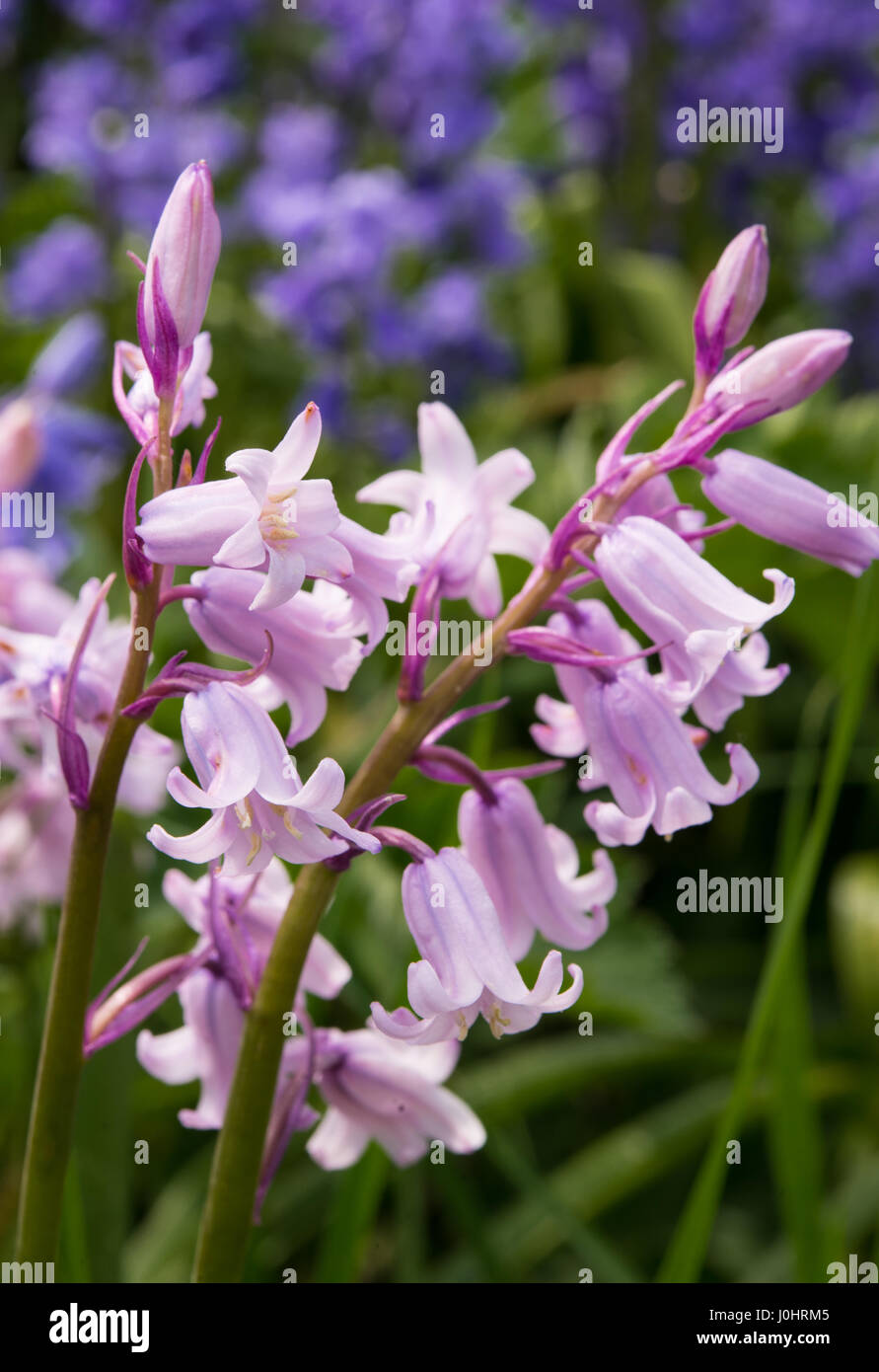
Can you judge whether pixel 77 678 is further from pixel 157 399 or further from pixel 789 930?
pixel 789 930

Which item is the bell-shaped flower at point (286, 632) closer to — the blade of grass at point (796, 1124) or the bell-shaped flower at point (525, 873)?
the bell-shaped flower at point (525, 873)

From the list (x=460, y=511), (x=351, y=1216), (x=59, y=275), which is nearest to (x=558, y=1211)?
(x=351, y=1216)

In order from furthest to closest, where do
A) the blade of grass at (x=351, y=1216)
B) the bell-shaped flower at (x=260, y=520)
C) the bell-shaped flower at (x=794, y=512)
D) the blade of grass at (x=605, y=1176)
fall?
Result: the blade of grass at (x=605, y=1176)
the blade of grass at (x=351, y=1216)
the bell-shaped flower at (x=794, y=512)
the bell-shaped flower at (x=260, y=520)

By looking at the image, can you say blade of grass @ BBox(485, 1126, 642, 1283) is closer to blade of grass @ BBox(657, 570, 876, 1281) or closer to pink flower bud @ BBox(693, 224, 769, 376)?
blade of grass @ BBox(657, 570, 876, 1281)

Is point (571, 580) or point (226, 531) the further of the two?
point (571, 580)

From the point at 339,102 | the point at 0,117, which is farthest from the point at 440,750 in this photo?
the point at 0,117

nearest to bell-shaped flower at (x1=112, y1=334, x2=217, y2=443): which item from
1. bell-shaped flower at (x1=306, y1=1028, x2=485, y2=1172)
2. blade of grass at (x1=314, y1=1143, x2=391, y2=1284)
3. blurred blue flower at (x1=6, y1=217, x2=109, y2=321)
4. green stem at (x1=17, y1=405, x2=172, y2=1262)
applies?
green stem at (x1=17, y1=405, x2=172, y2=1262)

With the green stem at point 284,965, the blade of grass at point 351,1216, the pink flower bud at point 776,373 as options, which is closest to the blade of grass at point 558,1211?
the blade of grass at point 351,1216
